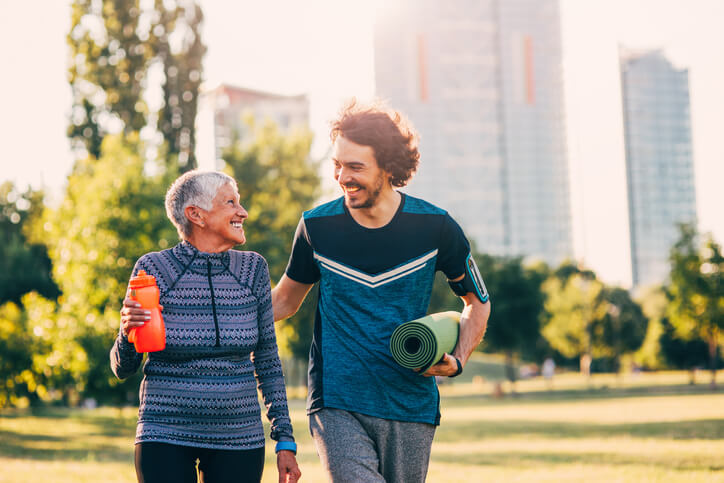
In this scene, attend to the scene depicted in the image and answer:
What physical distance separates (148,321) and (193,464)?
638 mm

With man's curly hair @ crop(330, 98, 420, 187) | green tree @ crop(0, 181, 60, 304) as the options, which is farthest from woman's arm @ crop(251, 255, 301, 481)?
green tree @ crop(0, 181, 60, 304)

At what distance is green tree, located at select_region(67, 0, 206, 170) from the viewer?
31.1m

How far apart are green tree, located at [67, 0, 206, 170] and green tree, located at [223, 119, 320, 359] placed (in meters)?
4.60

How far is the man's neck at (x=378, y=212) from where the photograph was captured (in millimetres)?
4297

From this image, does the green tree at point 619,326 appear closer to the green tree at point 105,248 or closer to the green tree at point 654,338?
the green tree at point 654,338

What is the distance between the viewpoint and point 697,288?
41.8 metres

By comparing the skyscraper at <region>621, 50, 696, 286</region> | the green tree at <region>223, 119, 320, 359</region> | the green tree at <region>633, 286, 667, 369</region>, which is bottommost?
the green tree at <region>633, 286, 667, 369</region>

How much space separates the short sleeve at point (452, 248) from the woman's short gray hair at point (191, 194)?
1.05 m

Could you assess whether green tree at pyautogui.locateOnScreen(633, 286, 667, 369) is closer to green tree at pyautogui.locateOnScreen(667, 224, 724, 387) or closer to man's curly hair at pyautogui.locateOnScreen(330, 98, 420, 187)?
green tree at pyautogui.locateOnScreen(667, 224, 724, 387)

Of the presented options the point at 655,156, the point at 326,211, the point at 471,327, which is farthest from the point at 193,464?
the point at 655,156

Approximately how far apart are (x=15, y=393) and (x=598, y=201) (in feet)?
422

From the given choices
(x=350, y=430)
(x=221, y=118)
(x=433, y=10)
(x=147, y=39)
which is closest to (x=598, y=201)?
(x=433, y=10)

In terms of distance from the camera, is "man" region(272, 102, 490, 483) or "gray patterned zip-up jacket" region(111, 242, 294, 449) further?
"man" region(272, 102, 490, 483)

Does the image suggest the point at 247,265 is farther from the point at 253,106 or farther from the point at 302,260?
the point at 253,106
